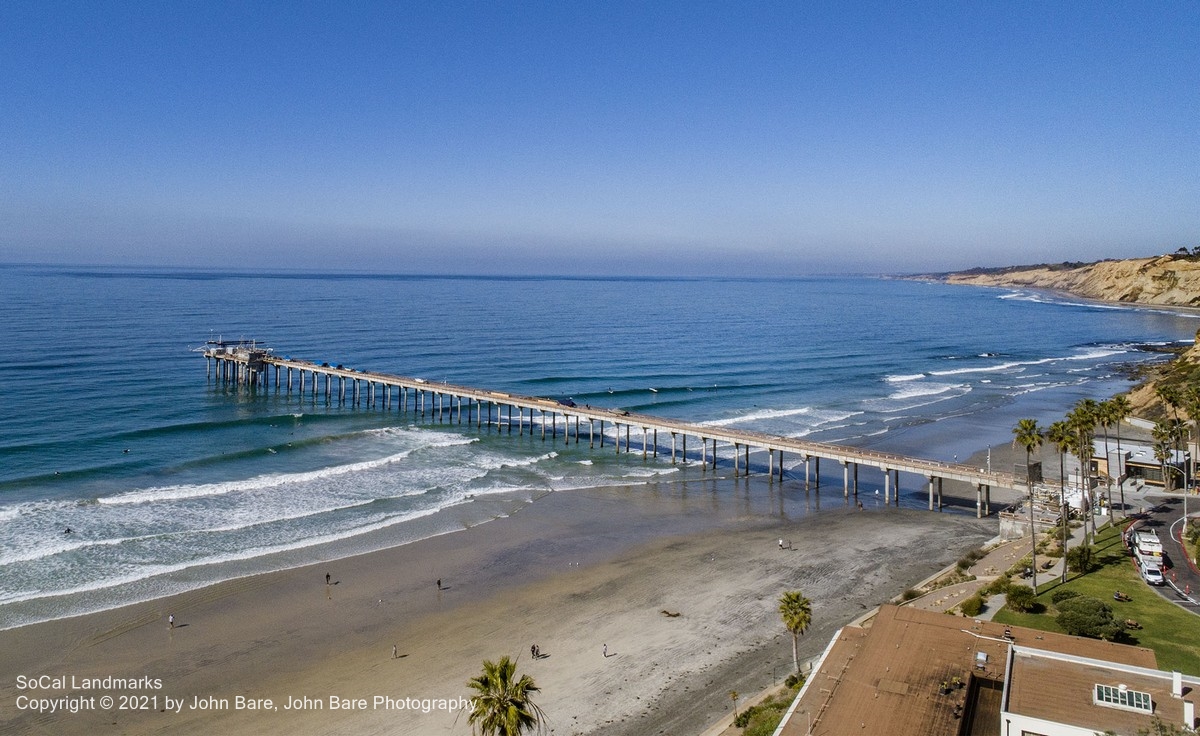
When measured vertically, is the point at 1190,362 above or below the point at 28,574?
above

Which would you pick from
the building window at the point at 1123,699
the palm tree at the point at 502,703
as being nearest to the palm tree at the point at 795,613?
the building window at the point at 1123,699

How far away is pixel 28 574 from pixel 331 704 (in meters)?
18.8

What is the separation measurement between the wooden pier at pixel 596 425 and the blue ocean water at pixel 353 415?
109 inches

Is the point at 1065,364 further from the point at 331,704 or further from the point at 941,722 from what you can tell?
the point at 331,704

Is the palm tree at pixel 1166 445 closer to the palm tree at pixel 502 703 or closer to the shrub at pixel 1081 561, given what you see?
the shrub at pixel 1081 561

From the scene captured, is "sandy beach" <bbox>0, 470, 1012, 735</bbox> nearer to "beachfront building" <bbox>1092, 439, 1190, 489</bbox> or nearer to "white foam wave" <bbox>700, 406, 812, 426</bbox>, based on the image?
"beachfront building" <bbox>1092, 439, 1190, 489</bbox>

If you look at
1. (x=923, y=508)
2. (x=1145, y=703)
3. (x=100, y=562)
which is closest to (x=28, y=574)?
(x=100, y=562)

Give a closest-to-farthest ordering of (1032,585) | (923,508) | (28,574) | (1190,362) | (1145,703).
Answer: (1145,703) < (1032,585) < (28,574) < (923,508) < (1190,362)

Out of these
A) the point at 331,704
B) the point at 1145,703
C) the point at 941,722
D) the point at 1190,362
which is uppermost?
the point at 1190,362

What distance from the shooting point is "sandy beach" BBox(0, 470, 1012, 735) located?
25266mm

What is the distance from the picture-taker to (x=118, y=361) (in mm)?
82062

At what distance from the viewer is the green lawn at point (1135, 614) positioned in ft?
81.0

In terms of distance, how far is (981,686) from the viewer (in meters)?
21.8

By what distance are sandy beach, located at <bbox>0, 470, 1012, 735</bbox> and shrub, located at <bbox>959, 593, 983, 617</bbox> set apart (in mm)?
4846
